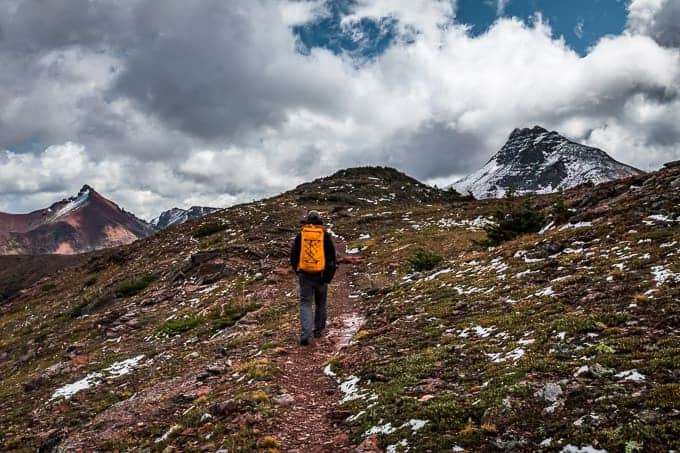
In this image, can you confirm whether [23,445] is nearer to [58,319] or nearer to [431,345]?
[431,345]

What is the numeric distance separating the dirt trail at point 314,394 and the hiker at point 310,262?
0.99m

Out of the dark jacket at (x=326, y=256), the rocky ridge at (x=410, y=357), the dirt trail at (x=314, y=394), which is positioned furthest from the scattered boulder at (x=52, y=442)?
the dark jacket at (x=326, y=256)

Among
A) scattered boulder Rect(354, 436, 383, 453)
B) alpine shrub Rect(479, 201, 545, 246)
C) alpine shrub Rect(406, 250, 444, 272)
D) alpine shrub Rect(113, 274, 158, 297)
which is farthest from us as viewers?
alpine shrub Rect(113, 274, 158, 297)

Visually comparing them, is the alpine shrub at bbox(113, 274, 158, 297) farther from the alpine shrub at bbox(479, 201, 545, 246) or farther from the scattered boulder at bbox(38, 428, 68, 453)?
the alpine shrub at bbox(479, 201, 545, 246)

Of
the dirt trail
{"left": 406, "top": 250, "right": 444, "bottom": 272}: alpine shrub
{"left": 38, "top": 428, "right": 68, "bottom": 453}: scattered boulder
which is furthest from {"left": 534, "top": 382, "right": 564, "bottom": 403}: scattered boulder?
{"left": 406, "top": 250, "right": 444, "bottom": 272}: alpine shrub

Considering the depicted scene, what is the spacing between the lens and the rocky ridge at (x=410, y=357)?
6.74 m

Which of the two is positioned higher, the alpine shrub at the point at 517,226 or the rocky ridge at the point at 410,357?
the alpine shrub at the point at 517,226

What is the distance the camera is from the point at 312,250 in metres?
14.4

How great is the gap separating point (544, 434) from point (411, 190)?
74.9 m

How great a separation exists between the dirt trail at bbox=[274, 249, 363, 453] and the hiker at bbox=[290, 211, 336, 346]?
99 cm

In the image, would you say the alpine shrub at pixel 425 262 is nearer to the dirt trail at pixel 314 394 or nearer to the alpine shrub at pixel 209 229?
the dirt trail at pixel 314 394

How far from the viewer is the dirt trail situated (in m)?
8.15

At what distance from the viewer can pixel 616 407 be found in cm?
601

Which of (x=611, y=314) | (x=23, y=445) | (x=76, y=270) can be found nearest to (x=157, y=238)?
(x=76, y=270)
